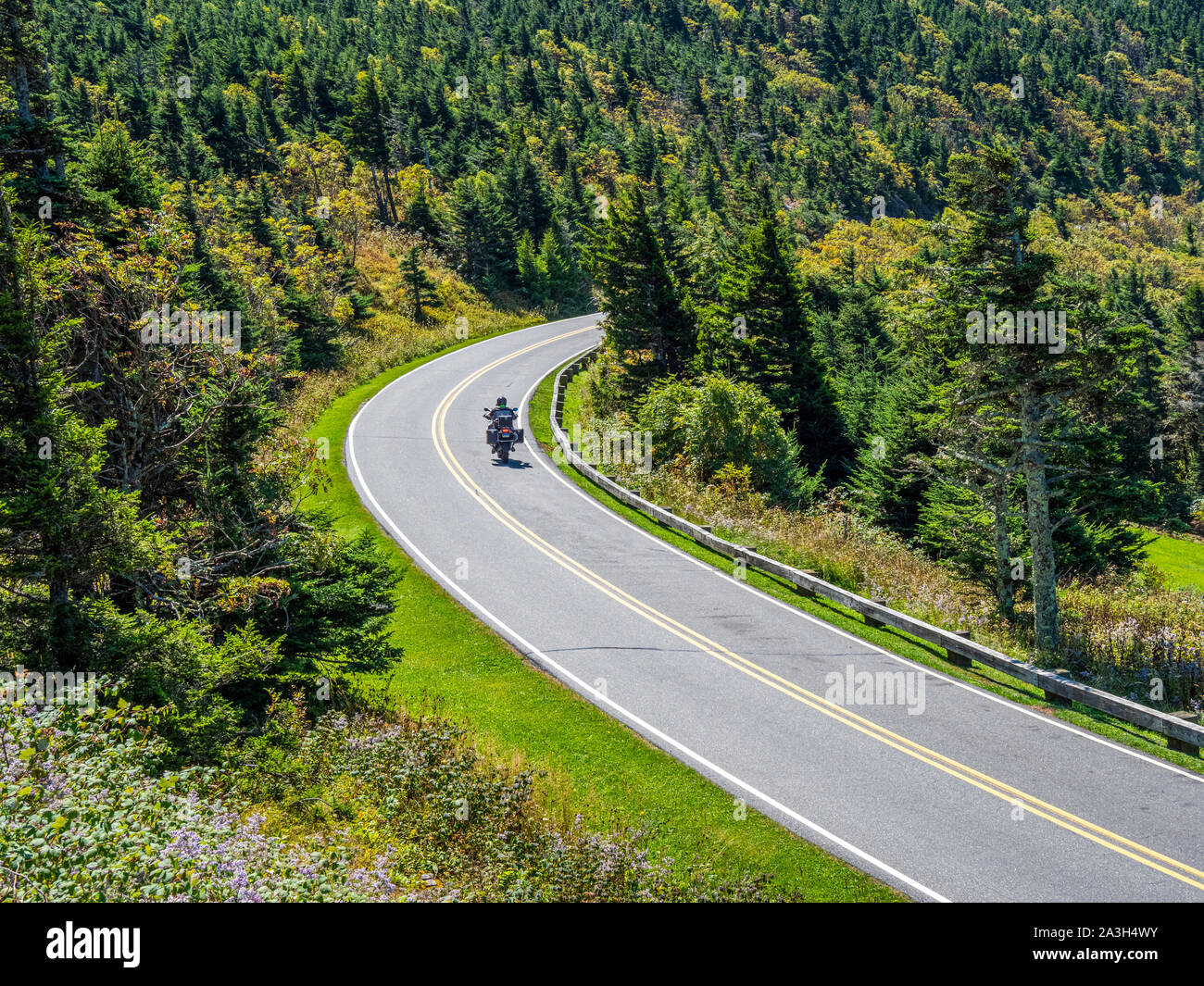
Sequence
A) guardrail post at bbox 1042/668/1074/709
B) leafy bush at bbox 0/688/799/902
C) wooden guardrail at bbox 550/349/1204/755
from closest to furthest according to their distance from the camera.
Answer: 1. leafy bush at bbox 0/688/799/902
2. wooden guardrail at bbox 550/349/1204/755
3. guardrail post at bbox 1042/668/1074/709

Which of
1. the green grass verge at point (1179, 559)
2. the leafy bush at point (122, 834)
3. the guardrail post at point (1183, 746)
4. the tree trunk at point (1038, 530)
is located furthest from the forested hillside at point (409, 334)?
the green grass verge at point (1179, 559)

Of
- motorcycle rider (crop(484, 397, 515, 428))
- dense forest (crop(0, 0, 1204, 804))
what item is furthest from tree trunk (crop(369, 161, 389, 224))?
motorcycle rider (crop(484, 397, 515, 428))

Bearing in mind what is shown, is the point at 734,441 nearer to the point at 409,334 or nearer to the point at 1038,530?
the point at 1038,530

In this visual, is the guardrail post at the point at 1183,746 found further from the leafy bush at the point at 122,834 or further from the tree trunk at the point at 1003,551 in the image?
the leafy bush at the point at 122,834

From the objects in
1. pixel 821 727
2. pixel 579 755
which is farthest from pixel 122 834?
pixel 821 727

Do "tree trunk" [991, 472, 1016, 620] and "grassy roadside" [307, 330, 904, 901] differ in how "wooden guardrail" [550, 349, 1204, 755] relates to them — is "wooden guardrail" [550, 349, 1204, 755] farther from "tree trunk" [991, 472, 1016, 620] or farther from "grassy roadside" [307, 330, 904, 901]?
"grassy roadside" [307, 330, 904, 901]

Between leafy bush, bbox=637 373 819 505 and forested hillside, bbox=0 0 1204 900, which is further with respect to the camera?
leafy bush, bbox=637 373 819 505

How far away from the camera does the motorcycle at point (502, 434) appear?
1219 inches

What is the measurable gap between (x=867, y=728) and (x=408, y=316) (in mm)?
50923

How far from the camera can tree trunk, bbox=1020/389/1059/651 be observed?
18.5 meters

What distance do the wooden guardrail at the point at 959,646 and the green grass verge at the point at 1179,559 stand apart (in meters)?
22.2

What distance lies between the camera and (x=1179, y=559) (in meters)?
41.4

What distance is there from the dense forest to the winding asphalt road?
14.9 feet
